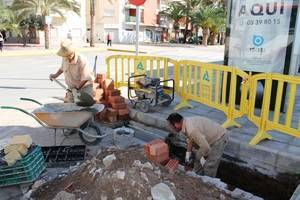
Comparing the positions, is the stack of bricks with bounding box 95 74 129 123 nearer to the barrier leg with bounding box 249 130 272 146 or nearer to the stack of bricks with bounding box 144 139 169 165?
the stack of bricks with bounding box 144 139 169 165

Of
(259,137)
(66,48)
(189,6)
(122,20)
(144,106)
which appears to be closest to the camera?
(259,137)

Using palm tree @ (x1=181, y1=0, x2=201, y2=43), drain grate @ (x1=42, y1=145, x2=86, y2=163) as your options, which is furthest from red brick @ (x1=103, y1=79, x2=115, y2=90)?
palm tree @ (x1=181, y1=0, x2=201, y2=43)

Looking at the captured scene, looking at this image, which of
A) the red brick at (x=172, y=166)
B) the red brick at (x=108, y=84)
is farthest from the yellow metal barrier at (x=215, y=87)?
the red brick at (x=172, y=166)

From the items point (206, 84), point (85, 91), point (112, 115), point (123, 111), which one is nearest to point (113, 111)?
point (112, 115)

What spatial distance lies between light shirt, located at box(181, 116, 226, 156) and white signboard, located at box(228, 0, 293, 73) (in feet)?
8.78

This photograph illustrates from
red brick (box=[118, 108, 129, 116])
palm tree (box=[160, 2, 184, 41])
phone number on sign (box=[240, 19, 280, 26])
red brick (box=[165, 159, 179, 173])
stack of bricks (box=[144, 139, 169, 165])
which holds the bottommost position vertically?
red brick (box=[165, 159, 179, 173])

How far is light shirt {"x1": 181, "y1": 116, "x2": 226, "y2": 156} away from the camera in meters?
4.10

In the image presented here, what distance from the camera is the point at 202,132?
427 cm

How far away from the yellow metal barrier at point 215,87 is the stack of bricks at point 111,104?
1.15 meters

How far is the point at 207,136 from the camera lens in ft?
14.2

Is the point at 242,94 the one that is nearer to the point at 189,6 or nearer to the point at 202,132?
the point at 202,132

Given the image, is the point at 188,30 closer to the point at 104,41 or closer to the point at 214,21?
the point at 214,21

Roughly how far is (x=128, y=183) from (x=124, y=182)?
0.14ft

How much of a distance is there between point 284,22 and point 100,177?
15.2ft
